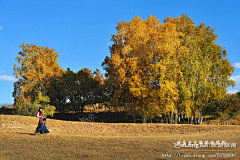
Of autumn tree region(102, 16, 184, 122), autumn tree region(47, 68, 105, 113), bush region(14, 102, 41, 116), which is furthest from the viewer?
autumn tree region(47, 68, 105, 113)

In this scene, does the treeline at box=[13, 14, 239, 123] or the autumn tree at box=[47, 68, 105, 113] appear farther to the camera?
the autumn tree at box=[47, 68, 105, 113]

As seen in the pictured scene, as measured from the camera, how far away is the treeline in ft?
94.8

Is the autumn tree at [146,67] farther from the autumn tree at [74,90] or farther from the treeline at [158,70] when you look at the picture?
the autumn tree at [74,90]

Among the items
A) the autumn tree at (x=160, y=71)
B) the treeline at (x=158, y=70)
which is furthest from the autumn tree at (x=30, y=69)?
the autumn tree at (x=160, y=71)

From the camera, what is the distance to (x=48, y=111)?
32531mm

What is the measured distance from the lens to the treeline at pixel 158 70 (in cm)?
2889

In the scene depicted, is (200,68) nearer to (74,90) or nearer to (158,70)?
(158,70)

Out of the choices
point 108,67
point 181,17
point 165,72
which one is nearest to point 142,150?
point 165,72

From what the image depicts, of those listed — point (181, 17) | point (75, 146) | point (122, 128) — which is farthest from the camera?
point (181, 17)

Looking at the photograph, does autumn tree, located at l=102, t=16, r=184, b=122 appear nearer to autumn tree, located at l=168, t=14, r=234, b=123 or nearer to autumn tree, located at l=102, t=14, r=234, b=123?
autumn tree, located at l=102, t=14, r=234, b=123

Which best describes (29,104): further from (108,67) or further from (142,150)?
(142,150)

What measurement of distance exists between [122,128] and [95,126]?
3.12 meters

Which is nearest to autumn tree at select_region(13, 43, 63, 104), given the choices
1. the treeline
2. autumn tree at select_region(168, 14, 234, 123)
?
the treeline

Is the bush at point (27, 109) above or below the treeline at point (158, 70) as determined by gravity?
below
